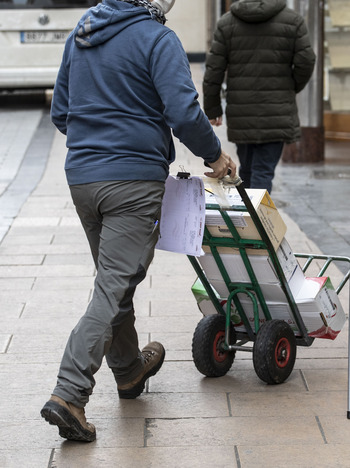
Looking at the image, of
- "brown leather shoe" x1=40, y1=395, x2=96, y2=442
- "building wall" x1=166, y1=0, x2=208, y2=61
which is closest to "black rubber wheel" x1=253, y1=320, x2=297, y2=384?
"brown leather shoe" x1=40, y1=395, x2=96, y2=442

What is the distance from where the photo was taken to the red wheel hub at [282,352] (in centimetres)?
422

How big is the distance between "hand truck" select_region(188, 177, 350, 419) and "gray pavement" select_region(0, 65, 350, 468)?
0.31 ft

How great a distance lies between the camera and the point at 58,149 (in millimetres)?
12367

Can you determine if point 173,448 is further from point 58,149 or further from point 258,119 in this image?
point 58,149

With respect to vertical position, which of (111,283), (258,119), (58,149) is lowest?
(58,149)

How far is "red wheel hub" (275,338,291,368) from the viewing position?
4223mm

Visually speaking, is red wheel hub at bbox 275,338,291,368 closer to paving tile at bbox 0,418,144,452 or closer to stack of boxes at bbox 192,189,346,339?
stack of boxes at bbox 192,189,346,339

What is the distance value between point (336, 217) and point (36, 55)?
8.76 meters

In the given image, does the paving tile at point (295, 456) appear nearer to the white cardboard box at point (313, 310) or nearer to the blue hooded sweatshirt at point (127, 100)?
the white cardboard box at point (313, 310)

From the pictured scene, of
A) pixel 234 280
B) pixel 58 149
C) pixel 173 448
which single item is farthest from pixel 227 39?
pixel 58 149

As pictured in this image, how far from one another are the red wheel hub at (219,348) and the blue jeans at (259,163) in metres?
2.80

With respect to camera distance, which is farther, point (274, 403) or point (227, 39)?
point (227, 39)

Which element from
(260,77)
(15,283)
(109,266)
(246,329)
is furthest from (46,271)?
(109,266)

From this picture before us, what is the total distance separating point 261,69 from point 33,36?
9244 mm
